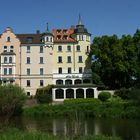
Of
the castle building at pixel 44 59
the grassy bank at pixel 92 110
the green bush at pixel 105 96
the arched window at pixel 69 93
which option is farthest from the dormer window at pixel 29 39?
the grassy bank at pixel 92 110

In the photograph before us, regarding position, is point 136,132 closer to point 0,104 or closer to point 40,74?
point 0,104

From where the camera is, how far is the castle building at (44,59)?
73000 millimetres

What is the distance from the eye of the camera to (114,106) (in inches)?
2201

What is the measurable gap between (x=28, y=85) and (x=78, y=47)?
11950 mm

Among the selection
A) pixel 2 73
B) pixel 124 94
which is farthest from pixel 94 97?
pixel 2 73

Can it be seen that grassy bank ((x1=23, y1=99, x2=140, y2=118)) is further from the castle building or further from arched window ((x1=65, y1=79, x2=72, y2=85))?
arched window ((x1=65, y1=79, x2=72, y2=85))

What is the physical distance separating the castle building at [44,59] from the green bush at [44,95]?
2.94 metres

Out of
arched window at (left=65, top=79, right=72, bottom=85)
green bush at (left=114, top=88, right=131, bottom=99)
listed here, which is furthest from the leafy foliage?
arched window at (left=65, top=79, right=72, bottom=85)

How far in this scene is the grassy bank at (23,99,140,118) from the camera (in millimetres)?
52562

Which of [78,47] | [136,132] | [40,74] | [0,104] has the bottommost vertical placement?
[136,132]

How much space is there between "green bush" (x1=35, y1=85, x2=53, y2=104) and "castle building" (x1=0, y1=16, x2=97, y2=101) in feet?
9.63

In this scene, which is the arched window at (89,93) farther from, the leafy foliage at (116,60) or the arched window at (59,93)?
the arched window at (59,93)

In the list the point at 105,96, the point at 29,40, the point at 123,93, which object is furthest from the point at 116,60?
the point at 29,40


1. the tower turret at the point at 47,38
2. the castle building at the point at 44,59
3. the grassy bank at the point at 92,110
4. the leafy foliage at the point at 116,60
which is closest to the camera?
the grassy bank at the point at 92,110
